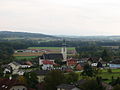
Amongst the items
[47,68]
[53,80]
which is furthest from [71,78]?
[47,68]

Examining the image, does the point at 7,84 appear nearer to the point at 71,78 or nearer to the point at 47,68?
the point at 71,78

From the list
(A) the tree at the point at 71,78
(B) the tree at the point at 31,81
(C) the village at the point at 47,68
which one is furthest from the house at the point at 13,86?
(A) the tree at the point at 71,78

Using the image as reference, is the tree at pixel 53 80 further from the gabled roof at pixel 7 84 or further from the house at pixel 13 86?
the gabled roof at pixel 7 84

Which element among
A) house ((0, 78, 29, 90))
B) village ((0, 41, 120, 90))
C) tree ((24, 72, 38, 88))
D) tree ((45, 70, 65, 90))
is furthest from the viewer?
tree ((24, 72, 38, 88))

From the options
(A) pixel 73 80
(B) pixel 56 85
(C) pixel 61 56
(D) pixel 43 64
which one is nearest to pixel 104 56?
(C) pixel 61 56

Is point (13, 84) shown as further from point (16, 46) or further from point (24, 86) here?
point (16, 46)

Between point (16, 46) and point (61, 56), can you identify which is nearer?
point (61, 56)

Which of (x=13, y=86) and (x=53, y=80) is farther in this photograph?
(x=53, y=80)

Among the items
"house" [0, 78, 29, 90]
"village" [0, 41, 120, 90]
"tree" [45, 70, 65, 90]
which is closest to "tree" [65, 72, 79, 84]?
"village" [0, 41, 120, 90]

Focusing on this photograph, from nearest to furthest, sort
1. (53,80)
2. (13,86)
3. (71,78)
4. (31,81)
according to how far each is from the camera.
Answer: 1. (13,86)
2. (53,80)
3. (31,81)
4. (71,78)

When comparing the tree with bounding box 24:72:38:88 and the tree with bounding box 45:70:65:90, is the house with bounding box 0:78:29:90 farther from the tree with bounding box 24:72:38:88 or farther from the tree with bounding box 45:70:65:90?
the tree with bounding box 24:72:38:88

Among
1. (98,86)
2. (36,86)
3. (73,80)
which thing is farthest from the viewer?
(73,80)
